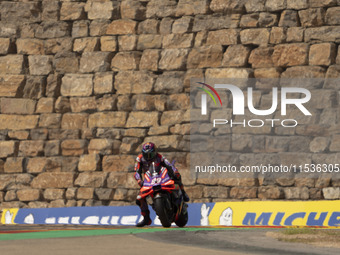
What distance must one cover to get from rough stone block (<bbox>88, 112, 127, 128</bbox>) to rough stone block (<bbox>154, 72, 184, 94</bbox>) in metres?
0.98

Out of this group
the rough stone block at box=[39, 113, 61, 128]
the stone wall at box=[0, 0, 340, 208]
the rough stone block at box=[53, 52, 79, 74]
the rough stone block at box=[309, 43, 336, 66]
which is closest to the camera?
the rough stone block at box=[309, 43, 336, 66]

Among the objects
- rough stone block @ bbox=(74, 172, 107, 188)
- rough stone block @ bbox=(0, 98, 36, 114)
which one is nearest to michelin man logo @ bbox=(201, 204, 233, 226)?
rough stone block @ bbox=(74, 172, 107, 188)

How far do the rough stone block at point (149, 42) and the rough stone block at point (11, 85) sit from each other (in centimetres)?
282

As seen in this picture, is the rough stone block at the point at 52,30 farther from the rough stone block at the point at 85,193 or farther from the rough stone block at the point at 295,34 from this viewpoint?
the rough stone block at the point at 295,34

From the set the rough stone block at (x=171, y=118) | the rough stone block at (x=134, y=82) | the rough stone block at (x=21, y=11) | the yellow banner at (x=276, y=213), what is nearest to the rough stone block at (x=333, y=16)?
the rough stone block at (x=171, y=118)

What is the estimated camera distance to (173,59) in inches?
675

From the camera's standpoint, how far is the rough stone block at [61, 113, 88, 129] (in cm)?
1766

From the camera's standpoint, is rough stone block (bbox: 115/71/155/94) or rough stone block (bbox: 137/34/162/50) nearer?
rough stone block (bbox: 115/71/155/94)

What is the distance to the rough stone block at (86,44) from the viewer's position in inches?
701

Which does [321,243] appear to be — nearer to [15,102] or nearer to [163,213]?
[163,213]

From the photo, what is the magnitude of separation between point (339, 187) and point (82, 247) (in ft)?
25.2

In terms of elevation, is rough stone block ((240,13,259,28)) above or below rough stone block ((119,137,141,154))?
above

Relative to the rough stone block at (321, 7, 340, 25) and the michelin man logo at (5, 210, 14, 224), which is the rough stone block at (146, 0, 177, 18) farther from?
the michelin man logo at (5, 210, 14, 224)

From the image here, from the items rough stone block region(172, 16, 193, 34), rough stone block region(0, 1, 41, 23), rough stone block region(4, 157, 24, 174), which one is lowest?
rough stone block region(4, 157, 24, 174)
